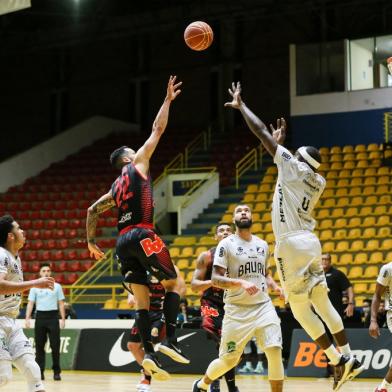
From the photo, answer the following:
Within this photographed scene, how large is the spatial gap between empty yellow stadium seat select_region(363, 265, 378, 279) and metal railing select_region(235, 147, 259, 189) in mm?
7267

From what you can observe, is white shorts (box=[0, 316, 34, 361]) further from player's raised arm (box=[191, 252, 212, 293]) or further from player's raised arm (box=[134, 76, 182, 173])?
player's raised arm (box=[191, 252, 212, 293])

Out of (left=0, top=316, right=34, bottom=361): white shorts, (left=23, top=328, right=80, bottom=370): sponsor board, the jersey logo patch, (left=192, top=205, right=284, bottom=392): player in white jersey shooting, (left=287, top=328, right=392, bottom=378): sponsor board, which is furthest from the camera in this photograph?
(left=23, top=328, right=80, bottom=370): sponsor board

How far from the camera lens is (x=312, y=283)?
9.17 m

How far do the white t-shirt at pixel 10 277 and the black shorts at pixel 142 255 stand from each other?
1.21 m

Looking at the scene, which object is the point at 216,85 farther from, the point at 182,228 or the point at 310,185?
the point at 310,185

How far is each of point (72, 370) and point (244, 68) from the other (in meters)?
17.3

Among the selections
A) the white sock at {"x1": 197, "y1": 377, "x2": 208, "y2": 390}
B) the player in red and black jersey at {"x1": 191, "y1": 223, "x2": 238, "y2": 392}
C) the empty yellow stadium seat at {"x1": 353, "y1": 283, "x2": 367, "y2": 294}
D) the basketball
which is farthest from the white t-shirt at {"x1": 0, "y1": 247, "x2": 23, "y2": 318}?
the empty yellow stadium seat at {"x1": 353, "y1": 283, "x2": 367, "y2": 294}

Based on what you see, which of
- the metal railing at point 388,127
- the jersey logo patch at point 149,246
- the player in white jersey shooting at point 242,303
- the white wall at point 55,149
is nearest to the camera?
the jersey logo patch at point 149,246

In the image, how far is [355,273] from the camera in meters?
21.3

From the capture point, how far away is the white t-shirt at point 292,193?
29.9 ft

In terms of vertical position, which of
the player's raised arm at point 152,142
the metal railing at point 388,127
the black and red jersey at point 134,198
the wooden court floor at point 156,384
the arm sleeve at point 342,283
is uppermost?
the metal railing at point 388,127

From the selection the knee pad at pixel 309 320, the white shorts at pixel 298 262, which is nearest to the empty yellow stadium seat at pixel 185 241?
the knee pad at pixel 309 320

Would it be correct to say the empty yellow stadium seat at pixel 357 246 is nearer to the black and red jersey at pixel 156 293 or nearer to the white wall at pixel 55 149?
the black and red jersey at pixel 156 293

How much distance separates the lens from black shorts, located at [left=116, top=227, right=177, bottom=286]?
965 cm
